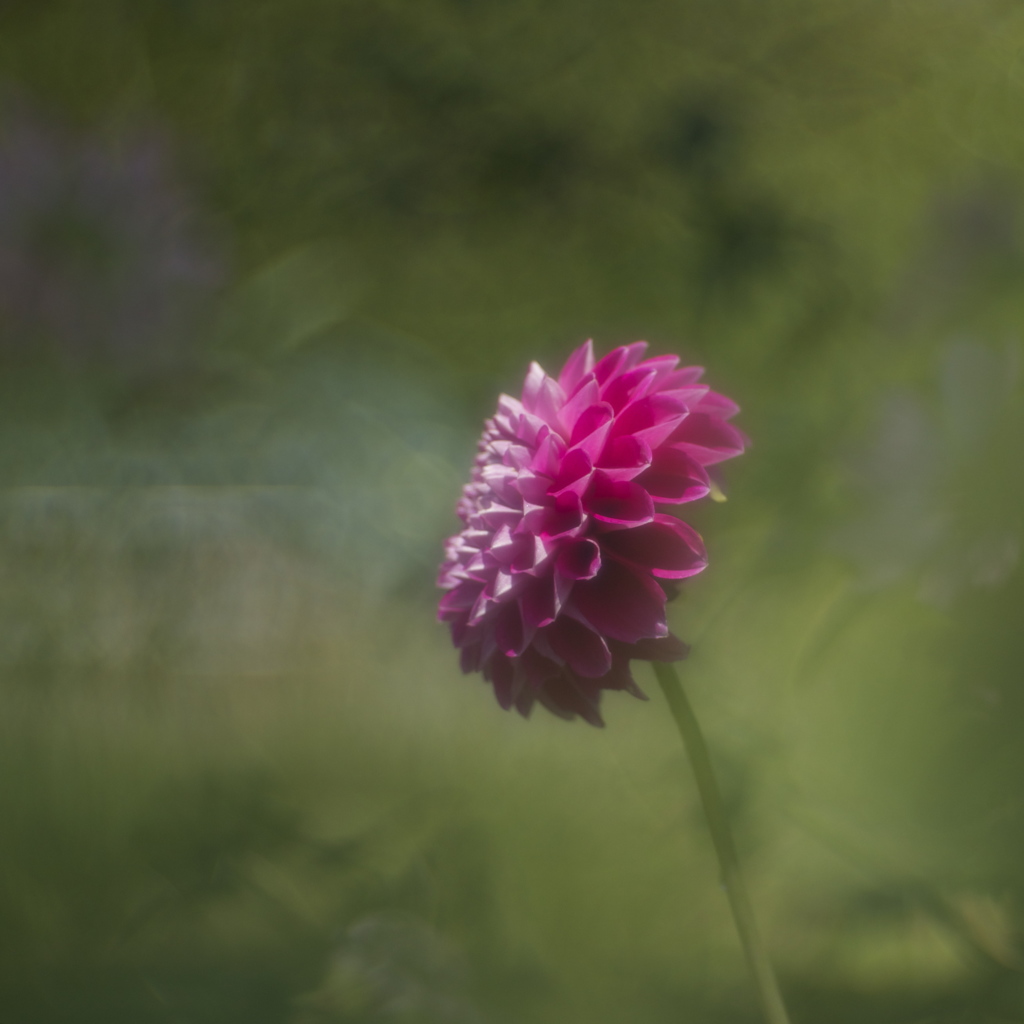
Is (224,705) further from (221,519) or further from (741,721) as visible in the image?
(741,721)

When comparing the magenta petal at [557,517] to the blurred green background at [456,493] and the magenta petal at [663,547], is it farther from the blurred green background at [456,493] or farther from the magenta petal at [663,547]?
the blurred green background at [456,493]

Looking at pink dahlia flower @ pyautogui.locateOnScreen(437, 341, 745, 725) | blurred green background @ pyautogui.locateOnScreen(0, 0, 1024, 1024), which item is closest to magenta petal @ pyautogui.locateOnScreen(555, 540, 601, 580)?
pink dahlia flower @ pyautogui.locateOnScreen(437, 341, 745, 725)

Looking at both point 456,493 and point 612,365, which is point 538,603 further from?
point 456,493

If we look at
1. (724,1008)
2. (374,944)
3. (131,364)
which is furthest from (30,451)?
(724,1008)

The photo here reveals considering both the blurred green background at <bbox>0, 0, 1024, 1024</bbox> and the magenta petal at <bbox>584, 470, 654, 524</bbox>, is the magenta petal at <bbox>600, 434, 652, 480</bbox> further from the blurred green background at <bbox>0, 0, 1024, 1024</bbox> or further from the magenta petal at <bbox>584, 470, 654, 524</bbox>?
the blurred green background at <bbox>0, 0, 1024, 1024</bbox>

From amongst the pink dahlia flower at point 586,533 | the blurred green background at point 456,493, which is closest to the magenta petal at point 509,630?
the pink dahlia flower at point 586,533
